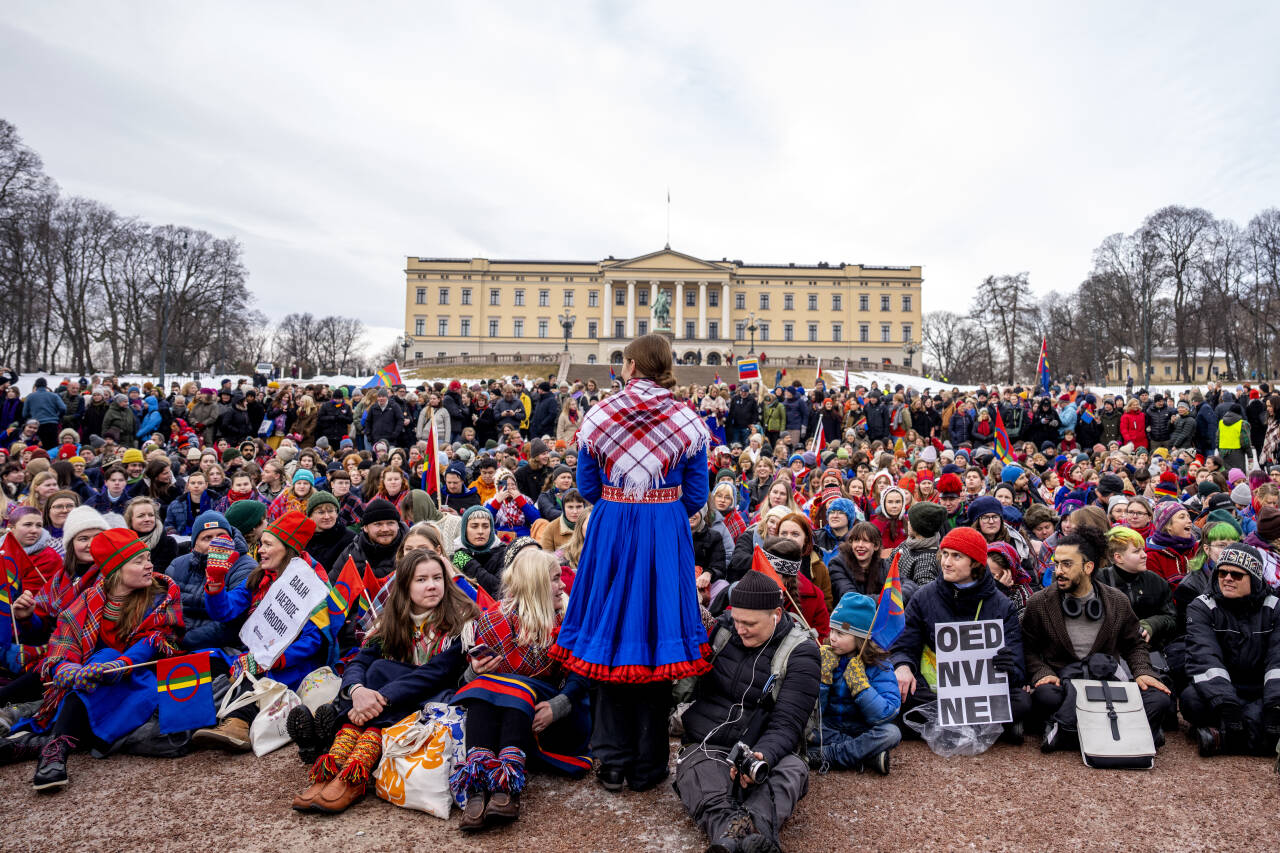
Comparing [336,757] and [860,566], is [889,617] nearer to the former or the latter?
[860,566]

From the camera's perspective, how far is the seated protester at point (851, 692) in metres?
4.15

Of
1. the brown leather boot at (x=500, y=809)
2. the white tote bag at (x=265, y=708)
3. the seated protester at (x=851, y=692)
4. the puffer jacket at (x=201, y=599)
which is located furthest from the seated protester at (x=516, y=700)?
the puffer jacket at (x=201, y=599)

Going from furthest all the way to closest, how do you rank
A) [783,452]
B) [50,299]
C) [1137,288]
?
[1137,288]
[50,299]
[783,452]

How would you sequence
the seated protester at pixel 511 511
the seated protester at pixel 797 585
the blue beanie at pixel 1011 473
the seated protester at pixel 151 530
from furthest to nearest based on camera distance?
the blue beanie at pixel 1011 473, the seated protester at pixel 511 511, the seated protester at pixel 151 530, the seated protester at pixel 797 585

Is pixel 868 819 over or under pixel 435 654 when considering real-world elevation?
under

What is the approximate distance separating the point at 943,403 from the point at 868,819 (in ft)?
49.4

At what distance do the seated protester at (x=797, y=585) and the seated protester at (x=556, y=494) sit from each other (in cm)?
358

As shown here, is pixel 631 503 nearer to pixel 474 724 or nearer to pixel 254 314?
pixel 474 724

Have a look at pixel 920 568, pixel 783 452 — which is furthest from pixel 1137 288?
pixel 920 568

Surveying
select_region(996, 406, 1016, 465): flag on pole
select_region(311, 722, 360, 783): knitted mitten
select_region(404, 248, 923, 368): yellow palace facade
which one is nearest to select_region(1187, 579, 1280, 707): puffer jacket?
select_region(311, 722, 360, 783): knitted mitten

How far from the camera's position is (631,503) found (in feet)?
12.2

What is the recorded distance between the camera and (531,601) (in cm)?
408

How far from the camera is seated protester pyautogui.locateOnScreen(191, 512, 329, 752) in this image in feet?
15.3

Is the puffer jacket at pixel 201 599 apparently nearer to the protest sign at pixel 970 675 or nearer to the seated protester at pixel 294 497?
the seated protester at pixel 294 497
